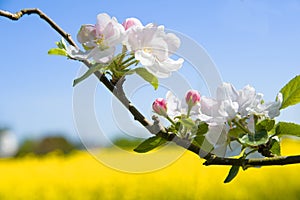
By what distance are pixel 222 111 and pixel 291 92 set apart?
0.12 meters

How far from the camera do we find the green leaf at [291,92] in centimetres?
73

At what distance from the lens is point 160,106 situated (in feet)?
2.31

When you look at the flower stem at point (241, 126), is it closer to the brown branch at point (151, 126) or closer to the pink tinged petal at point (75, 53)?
the brown branch at point (151, 126)

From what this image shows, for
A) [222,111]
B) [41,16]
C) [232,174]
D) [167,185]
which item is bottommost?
[167,185]

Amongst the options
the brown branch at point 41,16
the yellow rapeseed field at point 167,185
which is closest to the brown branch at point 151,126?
the brown branch at point 41,16

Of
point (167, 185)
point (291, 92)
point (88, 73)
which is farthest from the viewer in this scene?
point (167, 185)

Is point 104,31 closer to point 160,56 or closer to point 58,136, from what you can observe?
point 160,56

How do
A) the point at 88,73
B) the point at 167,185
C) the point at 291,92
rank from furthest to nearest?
the point at 167,185, the point at 291,92, the point at 88,73

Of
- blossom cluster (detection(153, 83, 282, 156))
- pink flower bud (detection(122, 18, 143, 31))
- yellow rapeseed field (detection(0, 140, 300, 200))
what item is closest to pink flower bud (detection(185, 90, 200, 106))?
blossom cluster (detection(153, 83, 282, 156))

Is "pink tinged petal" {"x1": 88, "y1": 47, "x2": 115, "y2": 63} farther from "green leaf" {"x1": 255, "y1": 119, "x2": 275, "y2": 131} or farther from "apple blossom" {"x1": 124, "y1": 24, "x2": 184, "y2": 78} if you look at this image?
"green leaf" {"x1": 255, "y1": 119, "x2": 275, "y2": 131}

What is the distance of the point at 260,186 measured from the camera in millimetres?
3100

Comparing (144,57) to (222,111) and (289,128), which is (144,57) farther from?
(289,128)

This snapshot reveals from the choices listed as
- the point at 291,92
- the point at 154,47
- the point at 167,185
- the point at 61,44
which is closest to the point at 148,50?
the point at 154,47

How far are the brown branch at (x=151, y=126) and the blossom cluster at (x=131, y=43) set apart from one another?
0.06ft
